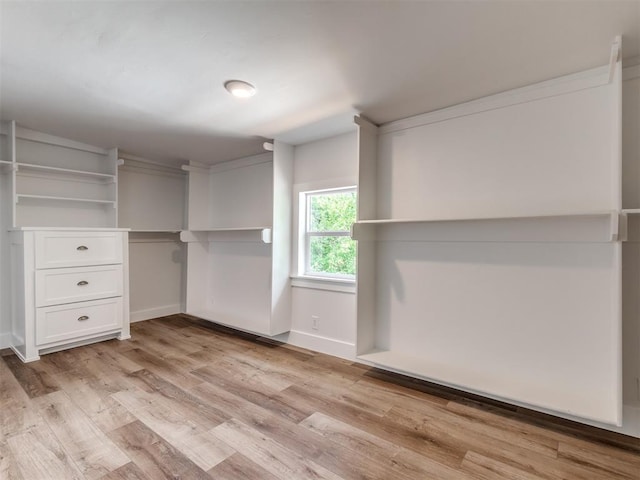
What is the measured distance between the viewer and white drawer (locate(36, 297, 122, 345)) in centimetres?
301

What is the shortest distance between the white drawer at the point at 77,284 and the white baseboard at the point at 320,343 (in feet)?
6.24

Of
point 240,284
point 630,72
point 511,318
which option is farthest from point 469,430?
point 240,284

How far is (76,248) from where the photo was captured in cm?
324

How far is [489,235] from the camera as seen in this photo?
7.52 ft

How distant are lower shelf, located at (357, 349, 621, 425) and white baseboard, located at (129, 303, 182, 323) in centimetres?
322

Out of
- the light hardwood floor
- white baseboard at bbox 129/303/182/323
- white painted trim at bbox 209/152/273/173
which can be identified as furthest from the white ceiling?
white baseboard at bbox 129/303/182/323

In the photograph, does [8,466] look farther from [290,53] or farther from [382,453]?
[290,53]

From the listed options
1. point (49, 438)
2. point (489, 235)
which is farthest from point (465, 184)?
point (49, 438)

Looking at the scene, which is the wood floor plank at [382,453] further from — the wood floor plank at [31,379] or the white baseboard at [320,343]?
the wood floor plank at [31,379]

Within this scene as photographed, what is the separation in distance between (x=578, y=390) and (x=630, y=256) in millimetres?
864

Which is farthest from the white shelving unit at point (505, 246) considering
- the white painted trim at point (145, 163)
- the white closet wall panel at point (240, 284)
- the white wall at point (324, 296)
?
the white painted trim at point (145, 163)

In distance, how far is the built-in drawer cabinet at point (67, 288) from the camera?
9.65 feet

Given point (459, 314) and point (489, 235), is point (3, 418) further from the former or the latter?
point (489, 235)

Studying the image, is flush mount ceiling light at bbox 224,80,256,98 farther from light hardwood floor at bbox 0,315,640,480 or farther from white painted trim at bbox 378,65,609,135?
Result: light hardwood floor at bbox 0,315,640,480
